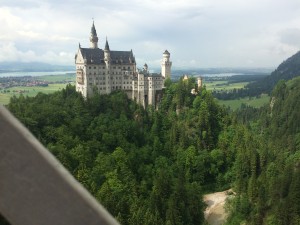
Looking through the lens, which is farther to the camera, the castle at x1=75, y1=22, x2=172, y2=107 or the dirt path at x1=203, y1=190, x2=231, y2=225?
the castle at x1=75, y1=22, x2=172, y2=107

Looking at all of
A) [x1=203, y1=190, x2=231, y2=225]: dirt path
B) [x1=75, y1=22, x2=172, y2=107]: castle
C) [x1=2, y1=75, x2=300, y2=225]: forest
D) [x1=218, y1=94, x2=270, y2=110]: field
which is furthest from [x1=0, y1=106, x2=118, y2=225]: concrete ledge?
[x1=218, y1=94, x2=270, y2=110]: field

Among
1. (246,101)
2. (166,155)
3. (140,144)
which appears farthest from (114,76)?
(246,101)

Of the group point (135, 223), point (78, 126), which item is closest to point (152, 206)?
point (135, 223)

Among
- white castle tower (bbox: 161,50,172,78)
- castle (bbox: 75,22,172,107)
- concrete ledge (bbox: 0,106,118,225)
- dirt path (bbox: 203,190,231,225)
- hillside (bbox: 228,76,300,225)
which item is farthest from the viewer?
white castle tower (bbox: 161,50,172,78)

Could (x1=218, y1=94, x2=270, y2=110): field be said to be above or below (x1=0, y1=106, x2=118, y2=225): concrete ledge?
below

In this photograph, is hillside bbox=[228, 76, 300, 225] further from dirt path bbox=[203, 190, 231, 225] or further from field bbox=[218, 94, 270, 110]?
field bbox=[218, 94, 270, 110]

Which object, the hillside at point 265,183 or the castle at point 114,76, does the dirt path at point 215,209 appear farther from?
the castle at point 114,76
